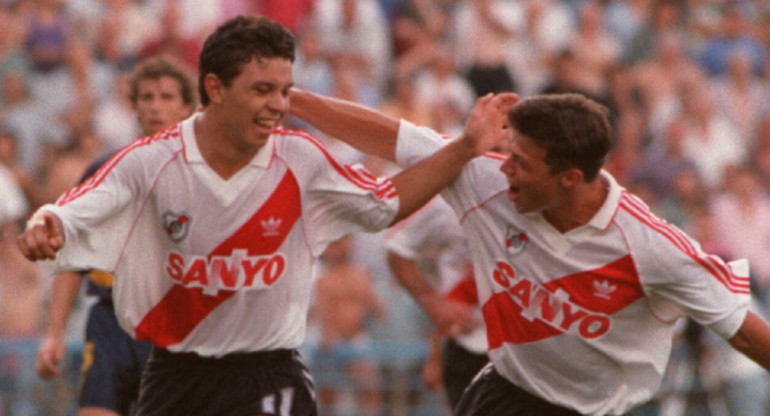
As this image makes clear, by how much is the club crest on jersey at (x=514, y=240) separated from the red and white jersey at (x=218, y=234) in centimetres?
52

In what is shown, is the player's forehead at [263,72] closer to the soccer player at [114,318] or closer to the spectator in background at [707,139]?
the soccer player at [114,318]

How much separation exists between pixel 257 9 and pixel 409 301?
3.78m

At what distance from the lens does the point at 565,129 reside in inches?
236

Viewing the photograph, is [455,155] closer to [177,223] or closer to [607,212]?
[607,212]

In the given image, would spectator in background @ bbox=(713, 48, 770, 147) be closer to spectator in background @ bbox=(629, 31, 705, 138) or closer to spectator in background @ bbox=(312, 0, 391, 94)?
spectator in background @ bbox=(629, 31, 705, 138)

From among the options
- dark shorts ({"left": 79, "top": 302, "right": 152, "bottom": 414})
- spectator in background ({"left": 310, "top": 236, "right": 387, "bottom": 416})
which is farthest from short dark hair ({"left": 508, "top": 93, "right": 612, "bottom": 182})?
spectator in background ({"left": 310, "top": 236, "right": 387, "bottom": 416})

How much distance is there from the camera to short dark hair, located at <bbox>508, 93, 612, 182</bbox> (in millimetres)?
5996

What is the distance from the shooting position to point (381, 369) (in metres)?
11.9

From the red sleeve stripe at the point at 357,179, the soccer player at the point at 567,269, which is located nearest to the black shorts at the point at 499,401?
the soccer player at the point at 567,269

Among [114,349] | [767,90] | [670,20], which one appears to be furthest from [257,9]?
[114,349]

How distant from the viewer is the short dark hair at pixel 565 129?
5996mm

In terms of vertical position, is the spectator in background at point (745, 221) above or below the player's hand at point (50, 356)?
below

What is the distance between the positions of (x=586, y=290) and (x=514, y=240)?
0.39 metres

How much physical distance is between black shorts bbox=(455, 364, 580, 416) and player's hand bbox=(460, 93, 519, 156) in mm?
1063
